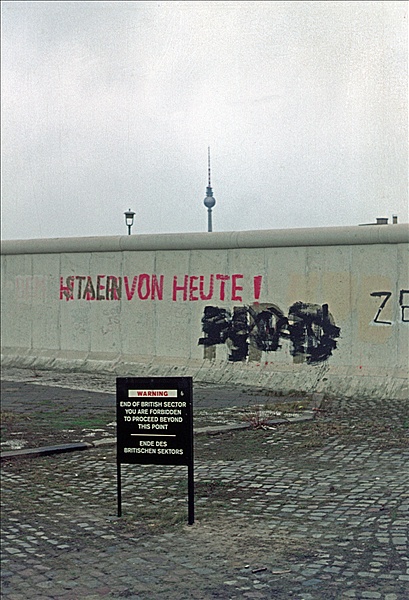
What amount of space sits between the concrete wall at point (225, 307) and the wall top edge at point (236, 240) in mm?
13

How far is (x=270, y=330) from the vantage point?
783cm

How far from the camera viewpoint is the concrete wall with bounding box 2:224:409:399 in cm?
498

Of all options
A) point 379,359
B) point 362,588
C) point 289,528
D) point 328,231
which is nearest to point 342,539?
point 289,528

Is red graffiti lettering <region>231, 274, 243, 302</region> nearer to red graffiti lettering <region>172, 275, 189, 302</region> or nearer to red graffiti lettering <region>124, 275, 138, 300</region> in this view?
red graffiti lettering <region>172, 275, 189, 302</region>

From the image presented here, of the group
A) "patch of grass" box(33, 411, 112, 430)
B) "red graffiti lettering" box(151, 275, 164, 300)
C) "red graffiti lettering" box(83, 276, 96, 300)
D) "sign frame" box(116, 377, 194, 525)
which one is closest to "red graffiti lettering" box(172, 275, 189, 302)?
"red graffiti lettering" box(151, 275, 164, 300)

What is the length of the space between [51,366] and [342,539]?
97.6 inches

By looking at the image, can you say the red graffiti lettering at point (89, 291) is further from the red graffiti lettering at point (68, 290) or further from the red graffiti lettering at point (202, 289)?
the red graffiti lettering at point (202, 289)

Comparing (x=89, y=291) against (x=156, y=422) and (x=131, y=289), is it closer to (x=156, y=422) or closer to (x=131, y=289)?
(x=131, y=289)

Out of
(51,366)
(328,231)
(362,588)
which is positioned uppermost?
(328,231)

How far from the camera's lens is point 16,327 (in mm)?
8531

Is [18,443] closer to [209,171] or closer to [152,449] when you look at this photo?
[152,449]

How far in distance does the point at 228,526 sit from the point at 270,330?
301cm

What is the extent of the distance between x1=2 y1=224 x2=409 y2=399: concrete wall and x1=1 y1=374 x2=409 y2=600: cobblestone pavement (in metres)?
0.48

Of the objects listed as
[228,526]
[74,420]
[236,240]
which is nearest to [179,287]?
[236,240]
